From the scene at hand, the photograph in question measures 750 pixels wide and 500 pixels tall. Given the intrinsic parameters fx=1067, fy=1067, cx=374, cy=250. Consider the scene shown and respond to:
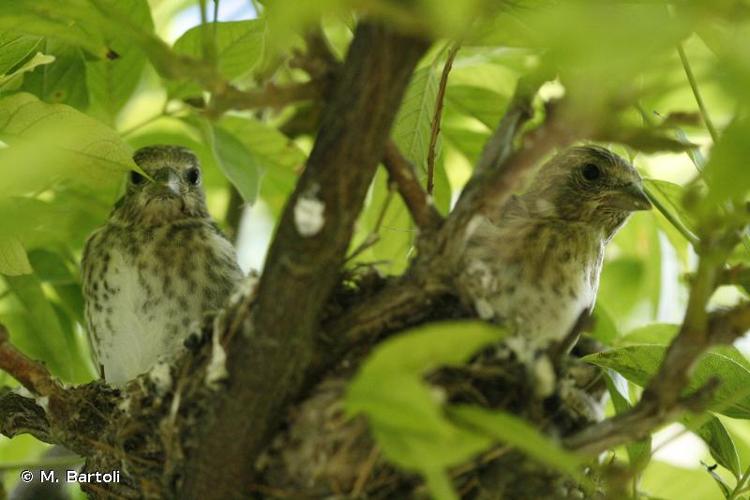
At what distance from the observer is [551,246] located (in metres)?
2.91

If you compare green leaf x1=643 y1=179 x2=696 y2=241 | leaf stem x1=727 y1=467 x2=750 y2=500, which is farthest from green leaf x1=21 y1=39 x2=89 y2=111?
leaf stem x1=727 y1=467 x2=750 y2=500

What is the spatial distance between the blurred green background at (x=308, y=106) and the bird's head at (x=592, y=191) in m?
0.14

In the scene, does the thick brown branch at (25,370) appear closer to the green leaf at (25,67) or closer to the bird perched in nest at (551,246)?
the green leaf at (25,67)

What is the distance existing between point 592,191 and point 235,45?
128 centimetres

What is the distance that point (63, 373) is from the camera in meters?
3.08

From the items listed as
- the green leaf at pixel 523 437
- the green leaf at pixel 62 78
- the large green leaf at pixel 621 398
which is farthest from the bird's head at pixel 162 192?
the green leaf at pixel 523 437

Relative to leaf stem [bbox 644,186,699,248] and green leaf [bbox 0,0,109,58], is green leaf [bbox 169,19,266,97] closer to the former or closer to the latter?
green leaf [bbox 0,0,109,58]

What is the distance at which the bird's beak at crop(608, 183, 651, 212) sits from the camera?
3.07m

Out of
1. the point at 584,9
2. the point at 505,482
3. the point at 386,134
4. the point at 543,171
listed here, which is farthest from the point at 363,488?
the point at 543,171

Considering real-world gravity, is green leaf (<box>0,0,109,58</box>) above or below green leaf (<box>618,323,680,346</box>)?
above

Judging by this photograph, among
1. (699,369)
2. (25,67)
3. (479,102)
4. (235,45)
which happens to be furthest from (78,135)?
(699,369)

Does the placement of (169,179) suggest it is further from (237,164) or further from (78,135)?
(78,135)

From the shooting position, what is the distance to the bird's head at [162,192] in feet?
11.1

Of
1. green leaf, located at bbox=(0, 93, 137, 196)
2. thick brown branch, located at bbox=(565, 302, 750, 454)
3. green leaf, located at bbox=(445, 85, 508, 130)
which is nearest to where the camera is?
thick brown branch, located at bbox=(565, 302, 750, 454)
